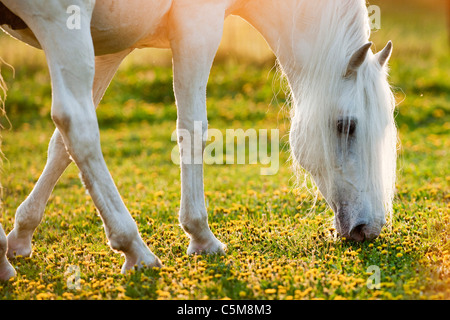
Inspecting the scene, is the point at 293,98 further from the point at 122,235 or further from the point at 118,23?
the point at 122,235

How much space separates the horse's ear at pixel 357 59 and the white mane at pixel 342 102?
2.0 inches

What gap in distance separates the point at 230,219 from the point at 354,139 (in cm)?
164

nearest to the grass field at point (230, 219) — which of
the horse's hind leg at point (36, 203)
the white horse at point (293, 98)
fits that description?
the horse's hind leg at point (36, 203)

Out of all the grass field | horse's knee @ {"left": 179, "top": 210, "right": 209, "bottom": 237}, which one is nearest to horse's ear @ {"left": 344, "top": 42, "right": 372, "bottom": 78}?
the grass field

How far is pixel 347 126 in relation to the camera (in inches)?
157

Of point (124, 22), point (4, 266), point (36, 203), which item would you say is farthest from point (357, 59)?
point (4, 266)

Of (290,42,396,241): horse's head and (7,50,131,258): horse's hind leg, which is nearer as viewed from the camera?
(290,42,396,241): horse's head

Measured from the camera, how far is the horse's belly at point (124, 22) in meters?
3.67

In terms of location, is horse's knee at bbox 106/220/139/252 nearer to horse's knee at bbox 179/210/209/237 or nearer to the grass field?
the grass field

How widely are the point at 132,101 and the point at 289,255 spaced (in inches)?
351

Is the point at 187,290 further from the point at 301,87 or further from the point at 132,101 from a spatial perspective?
the point at 132,101

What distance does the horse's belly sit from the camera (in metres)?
3.67

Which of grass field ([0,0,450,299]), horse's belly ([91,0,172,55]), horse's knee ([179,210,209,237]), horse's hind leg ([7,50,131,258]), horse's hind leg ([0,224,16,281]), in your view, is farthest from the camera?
horse's hind leg ([7,50,131,258])

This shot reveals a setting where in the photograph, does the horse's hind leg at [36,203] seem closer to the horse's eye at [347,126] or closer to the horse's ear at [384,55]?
the horse's eye at [347,126]
